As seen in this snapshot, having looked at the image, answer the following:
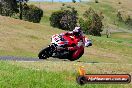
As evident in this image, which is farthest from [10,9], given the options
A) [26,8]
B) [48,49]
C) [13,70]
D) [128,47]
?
[13,70]

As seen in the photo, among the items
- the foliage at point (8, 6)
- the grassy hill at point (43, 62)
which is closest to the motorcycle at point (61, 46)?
the grassy hill at point (43, 62)

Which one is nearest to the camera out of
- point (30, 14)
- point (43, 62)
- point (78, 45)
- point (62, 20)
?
point (43, 62)

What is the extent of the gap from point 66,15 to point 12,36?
75.7m

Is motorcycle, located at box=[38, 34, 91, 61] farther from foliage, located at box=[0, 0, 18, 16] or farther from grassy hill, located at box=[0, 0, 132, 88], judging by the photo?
foliage, located at box=[0, 0, 18, 16]

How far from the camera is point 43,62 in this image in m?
23.6

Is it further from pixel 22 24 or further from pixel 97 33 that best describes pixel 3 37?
pixel 97 33

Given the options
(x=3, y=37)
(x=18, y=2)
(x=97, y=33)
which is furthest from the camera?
(x=97, y=33)

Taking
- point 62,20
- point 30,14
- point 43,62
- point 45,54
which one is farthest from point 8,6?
point 43,62

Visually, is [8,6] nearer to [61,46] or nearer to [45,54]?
[45,54]

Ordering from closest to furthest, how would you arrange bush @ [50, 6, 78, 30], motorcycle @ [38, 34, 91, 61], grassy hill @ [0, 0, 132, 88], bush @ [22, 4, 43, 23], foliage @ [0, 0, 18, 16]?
1. grassy hill @ [0, 0, 132, 88]
2. motorcycle @ [38, 34, 91, 61]
3. foliage @ [0, 0, 18, 16]
4. bush @ [50, 6, 78, 30]
5. bush @ [22, 4, 43, 23]

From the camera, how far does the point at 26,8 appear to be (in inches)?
6127

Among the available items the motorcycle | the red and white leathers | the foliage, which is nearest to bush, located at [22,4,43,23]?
the foliage

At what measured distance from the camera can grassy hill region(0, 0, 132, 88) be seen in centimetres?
1572

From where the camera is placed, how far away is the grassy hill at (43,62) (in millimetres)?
15719
